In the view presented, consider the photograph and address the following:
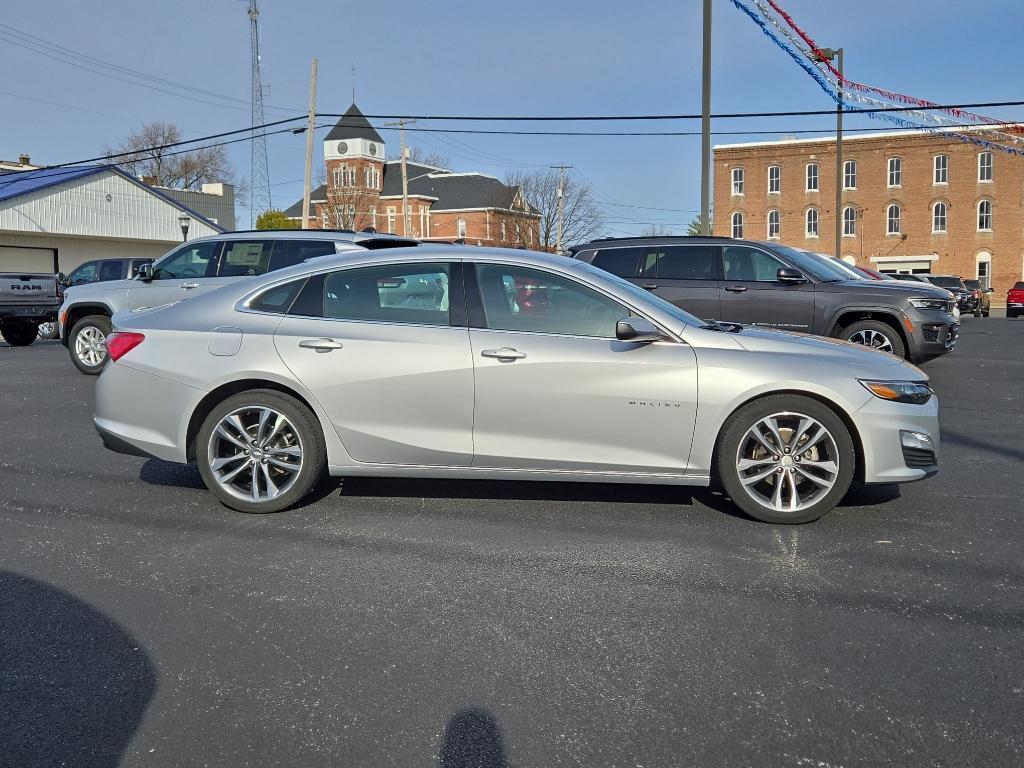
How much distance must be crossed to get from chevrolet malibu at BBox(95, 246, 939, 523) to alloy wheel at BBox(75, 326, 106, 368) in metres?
8.34

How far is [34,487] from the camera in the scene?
21.4ft

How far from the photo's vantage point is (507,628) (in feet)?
13.0

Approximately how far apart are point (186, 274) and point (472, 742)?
36.5ft

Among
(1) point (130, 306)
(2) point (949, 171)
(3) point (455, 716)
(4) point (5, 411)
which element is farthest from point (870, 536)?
(2) point (949, 171)

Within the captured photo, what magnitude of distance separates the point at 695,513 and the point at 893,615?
177 centimetres

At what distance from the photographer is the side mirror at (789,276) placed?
1226cm

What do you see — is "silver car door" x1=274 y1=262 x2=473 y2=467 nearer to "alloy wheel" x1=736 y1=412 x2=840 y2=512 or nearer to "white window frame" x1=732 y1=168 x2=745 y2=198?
"alloy wheel" x1=736 y1=412 x2=840 y2=512

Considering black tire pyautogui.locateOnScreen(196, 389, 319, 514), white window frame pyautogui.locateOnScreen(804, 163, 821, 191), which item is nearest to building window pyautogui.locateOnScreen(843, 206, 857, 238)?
white window frame pyautogui.locateOnScreen(804, 163, 821, 191)

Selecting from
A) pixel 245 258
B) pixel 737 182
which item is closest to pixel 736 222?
pixel 737 182

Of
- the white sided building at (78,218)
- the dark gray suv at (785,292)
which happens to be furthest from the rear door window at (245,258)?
the white sided building at (78,218)

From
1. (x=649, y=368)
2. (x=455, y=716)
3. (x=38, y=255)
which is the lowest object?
(x=455, y=716)

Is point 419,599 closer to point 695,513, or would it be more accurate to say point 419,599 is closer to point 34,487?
point 695,513

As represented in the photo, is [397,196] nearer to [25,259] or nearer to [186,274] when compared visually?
[25,259]

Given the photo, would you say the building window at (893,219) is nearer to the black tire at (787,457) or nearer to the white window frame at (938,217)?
the white window frame at (938,217)
